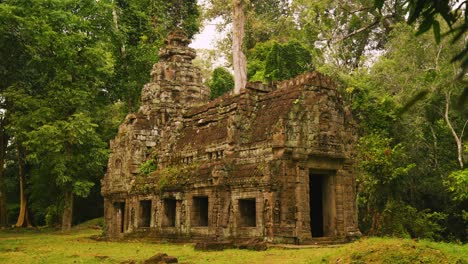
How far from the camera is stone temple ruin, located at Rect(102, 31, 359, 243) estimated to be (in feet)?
47.8

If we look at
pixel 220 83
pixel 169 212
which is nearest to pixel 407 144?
pixel 169 212

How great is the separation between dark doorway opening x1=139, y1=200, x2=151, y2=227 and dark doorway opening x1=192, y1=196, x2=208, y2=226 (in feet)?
11.1

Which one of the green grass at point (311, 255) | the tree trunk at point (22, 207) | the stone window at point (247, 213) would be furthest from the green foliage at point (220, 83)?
the stone window at point (247, 213)

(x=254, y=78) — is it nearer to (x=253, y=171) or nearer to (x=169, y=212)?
(x=169, y=212)

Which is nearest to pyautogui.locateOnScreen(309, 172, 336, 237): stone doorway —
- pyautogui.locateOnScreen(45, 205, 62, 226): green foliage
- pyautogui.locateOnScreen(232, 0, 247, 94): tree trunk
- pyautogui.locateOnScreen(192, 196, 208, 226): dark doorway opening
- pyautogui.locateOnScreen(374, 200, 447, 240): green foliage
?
pyautogui.locateOnScreen(374, 200, 447, 240): green foliage

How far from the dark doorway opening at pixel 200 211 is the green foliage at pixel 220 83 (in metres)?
18.3

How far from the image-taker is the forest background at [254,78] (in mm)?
19672

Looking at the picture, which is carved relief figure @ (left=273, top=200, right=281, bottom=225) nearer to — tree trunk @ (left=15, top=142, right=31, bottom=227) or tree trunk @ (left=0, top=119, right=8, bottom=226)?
tree trunk @ (left=0, top=119, right=8, bottom=226)

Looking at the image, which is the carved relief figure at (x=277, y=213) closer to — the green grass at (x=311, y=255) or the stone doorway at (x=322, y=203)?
the green grass at (x=311, y=255)

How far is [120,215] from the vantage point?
73.0 ft

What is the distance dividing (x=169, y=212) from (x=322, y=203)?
5801mm

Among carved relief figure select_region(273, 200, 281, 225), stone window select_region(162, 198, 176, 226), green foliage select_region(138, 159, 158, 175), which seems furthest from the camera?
green foliage select_region(138, 159, 158, 175)

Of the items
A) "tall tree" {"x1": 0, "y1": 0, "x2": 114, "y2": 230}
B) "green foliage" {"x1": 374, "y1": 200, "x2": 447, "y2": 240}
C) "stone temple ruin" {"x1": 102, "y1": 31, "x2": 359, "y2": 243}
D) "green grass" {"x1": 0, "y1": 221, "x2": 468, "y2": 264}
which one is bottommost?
"green grass" {"x1": 0, "y1": 221, "x2": 468, "y2": 264}

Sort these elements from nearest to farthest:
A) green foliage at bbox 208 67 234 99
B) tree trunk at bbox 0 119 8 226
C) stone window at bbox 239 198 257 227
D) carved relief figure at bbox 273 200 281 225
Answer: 1. carved relief figure at bbox 273 200 281 225
2. stone window at bbox 239 198 257 227
3. tree trunk at bbox 0 119 8 226
4. green foliage at bbox 208 67 234 99
